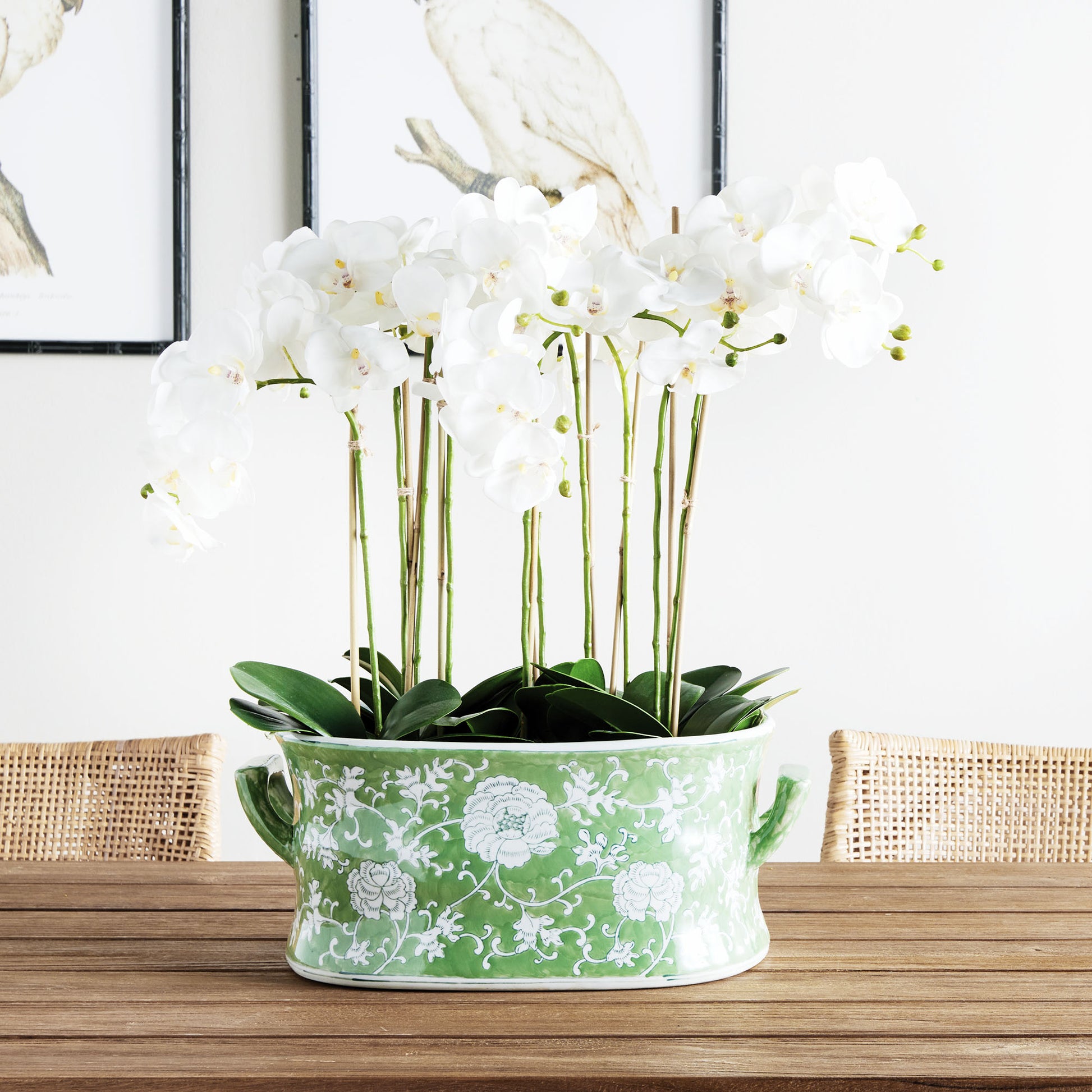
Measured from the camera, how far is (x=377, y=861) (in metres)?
0.63

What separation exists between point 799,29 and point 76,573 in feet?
4.55

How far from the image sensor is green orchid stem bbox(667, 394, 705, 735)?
657mm

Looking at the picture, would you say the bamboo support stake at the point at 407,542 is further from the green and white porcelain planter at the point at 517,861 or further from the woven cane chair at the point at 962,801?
the woven cane chair at the point at 962,801

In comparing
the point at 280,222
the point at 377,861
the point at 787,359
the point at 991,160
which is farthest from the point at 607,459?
the point at 377,861

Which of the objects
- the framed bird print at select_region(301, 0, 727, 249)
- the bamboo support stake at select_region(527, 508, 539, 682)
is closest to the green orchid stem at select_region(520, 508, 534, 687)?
the bamboo support stake at select_region(527, 508, 539, 682)

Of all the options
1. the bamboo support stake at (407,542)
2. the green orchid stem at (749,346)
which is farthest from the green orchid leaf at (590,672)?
the green orchid stem at (749,346)

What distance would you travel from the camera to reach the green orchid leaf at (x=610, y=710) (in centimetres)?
64

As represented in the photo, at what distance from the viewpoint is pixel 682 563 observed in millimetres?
664

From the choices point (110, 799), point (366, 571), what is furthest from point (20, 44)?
point (366, 571)

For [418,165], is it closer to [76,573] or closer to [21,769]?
[76,573]

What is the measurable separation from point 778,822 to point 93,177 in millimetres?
1516

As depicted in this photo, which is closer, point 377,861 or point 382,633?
point 377,861

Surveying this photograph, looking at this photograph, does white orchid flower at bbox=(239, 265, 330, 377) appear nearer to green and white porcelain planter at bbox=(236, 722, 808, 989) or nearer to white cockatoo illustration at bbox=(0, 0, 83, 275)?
green and white porcelain planter at bbox=(236, 722, 808, 989)

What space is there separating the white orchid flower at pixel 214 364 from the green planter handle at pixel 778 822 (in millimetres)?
395
